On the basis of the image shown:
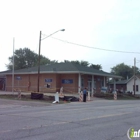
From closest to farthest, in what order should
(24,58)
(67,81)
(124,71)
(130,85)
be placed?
(67,81) → (130,85) → (24,58) → (124,71)

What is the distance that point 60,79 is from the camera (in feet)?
137

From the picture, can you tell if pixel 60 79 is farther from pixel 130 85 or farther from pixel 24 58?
pixel 24 58

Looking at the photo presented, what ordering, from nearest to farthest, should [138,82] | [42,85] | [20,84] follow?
[42,85] → [20,84] → [138,82]

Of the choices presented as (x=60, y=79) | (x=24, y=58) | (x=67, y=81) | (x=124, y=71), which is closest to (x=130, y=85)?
(x=60, y=79)

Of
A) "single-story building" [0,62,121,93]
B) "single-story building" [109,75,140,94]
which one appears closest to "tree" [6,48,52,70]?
"single-story building" [109,75,140,94]

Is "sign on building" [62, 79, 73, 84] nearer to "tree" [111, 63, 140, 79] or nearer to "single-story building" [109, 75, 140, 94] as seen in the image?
"single-story building" [109, 75, 140, 94]

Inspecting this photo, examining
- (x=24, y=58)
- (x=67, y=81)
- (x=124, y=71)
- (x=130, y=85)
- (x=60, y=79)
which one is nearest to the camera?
(x=67, y=81)

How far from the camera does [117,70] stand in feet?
345

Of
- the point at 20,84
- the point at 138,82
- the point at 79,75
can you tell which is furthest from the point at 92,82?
the point at 138,82

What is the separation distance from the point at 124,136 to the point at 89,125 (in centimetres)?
240

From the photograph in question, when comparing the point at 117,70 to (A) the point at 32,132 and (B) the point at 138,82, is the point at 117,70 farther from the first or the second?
(A) the point at 32,132

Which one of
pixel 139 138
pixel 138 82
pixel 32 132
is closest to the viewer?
pixel 139 138

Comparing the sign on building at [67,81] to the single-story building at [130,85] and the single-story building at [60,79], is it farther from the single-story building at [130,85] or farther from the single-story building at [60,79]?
the single-story building at [130,85]

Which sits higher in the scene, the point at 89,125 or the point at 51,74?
the point at 51,74
